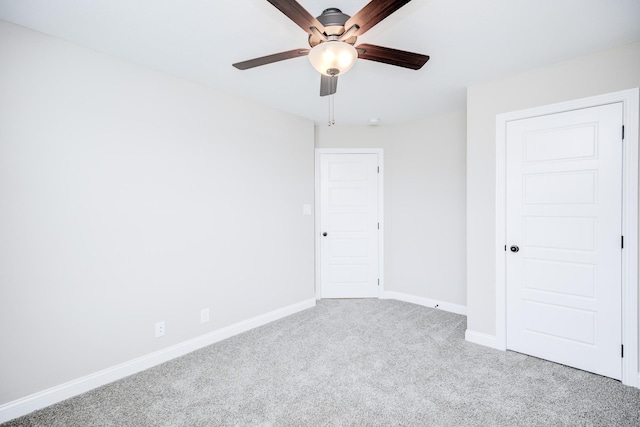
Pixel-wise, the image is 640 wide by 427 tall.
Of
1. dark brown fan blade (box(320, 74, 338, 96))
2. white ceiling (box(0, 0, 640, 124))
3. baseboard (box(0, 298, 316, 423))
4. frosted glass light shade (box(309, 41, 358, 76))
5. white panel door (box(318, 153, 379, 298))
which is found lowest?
baseboard (box(0, 298, 316, 423))

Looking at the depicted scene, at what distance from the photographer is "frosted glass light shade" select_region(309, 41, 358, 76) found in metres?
1.56

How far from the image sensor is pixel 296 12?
1396 mm

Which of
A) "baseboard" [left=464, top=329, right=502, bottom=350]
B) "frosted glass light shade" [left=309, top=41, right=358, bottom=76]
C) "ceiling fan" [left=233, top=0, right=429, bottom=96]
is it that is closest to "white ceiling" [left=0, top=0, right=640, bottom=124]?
"ceiling fan" [left=233, top=0, right=429, bottom=96]

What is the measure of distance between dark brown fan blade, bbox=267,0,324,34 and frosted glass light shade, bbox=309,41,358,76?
0.10 metres

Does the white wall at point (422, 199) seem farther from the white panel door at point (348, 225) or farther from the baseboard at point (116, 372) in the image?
the baseboard at point (116, 372)

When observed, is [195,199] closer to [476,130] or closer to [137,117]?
[137,117]

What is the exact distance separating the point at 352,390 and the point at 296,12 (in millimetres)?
2352

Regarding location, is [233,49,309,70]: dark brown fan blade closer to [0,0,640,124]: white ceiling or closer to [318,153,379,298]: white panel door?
[0,0,640,124]: white ceiling

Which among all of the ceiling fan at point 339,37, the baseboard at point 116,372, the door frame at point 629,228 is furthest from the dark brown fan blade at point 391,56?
the baseboard at point 116,372

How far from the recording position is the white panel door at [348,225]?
4312 mm

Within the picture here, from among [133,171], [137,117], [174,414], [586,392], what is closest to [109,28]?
[137,117]

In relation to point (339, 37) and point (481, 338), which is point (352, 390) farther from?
point (339, 37)

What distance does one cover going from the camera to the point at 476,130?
288cm

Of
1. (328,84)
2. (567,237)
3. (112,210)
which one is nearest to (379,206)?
(567,237)
